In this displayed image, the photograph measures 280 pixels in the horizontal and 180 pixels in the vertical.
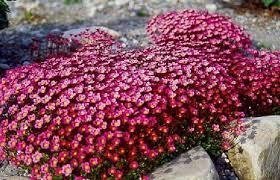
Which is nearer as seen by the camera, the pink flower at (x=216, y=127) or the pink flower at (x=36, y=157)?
the pink flower at (x=36, y=157)

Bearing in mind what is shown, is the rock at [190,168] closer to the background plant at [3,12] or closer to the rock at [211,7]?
the background plant at [3,12]

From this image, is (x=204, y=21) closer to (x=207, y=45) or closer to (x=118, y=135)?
(x=207, y=45)

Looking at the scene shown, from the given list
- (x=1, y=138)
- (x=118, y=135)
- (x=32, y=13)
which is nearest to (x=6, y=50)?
(x=32, y=13)

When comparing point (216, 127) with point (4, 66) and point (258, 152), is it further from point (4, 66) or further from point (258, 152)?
point (4, 66)

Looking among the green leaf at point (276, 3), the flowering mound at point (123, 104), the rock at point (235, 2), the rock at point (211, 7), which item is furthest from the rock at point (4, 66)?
the green leaf at point (276, 3)

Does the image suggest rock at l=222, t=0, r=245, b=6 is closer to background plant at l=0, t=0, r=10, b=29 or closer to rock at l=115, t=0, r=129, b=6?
rock at l=115, t=0, r=129, b=6

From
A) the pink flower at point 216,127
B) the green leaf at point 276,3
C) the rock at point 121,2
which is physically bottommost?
the rock at point 121,2

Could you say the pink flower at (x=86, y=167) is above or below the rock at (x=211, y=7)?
above
